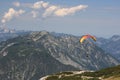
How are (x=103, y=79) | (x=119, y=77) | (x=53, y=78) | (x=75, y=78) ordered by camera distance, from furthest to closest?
(x=53, y=78)
(x=75, y=78)
(x=103, y=79)
(x=119, y=77)

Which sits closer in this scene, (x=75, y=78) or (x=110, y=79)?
(x=110, y=79)

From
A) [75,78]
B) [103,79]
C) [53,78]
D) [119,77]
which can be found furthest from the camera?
[53,78]

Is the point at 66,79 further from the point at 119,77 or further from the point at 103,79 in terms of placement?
the point at 119,77

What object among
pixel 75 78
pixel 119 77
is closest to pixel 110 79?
pixel 119 77

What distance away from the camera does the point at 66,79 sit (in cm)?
8994

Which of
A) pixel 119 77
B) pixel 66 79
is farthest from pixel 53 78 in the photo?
pixel 119 77

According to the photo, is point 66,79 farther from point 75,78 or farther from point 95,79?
point 95,79

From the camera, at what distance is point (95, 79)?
82.3 meters

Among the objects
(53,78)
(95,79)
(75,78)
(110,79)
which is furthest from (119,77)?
(53,78)

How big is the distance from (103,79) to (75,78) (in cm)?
976

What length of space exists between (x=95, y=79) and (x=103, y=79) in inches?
87.3

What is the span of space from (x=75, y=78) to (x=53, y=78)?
14.9 m

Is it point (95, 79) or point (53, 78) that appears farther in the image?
point (53, 78)

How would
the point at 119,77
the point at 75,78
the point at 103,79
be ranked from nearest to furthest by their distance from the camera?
the point at 119,77 < the point at 103,79 < the point at 75,78
